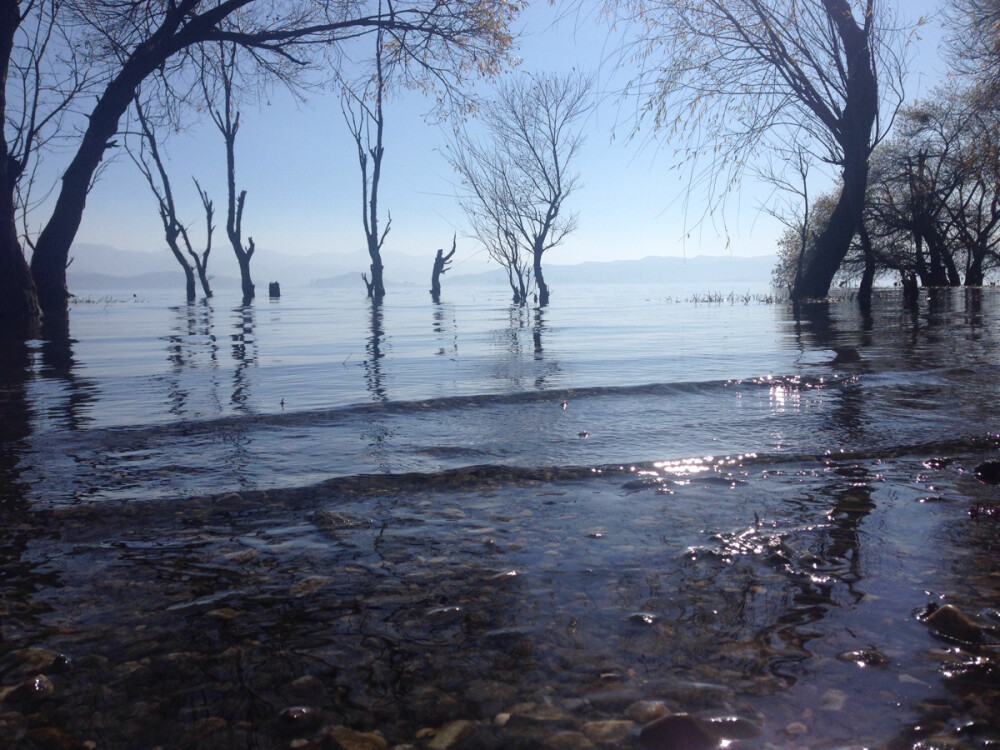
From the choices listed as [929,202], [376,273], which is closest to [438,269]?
[376,273]

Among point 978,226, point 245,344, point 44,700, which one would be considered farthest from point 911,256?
point 44,700

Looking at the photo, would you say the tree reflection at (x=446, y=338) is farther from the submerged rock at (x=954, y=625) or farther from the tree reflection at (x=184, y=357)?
the submerged rock at (x=954, y=625)

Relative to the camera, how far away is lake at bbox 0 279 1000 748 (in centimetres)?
133

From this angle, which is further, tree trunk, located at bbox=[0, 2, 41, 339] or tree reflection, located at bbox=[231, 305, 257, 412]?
tree trunk, located at bbox=[0, 2, 41, 339]

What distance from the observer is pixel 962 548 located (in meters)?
2.06

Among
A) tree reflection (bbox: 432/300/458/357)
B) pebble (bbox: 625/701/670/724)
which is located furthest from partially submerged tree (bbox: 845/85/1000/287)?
pebble (bbox: 625/701/670/724)

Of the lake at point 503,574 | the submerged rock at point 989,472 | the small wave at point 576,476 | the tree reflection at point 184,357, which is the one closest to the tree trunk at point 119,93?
the tree reflection at point 184,357

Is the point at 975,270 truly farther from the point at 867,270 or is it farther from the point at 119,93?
the point at 119,93

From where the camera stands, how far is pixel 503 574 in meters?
1.95

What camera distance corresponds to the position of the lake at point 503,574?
4.38 feet

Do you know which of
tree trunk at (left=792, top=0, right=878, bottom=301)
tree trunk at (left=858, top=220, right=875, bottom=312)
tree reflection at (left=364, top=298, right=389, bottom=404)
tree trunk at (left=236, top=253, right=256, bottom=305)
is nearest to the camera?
tree reflection at (left=364, top=298, right=389, bottom=404)

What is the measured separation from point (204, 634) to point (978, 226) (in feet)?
116

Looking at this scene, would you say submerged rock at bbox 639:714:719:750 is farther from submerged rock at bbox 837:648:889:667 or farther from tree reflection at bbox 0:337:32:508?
tree reflection at bbox 0:337:32:508

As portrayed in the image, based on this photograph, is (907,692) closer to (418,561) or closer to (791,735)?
(791,735)
